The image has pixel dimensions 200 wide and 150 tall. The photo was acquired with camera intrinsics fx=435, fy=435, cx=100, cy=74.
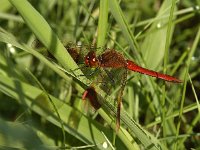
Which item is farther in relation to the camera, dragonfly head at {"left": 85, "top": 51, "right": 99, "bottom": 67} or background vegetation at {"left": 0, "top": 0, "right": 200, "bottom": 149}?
dragonfly head at {"left": 85, "top": 51, "right": 99, "bottom": 67}

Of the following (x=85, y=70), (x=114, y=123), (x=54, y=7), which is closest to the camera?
(x=114, y=123)

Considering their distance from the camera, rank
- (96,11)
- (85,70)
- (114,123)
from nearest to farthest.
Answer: (114,123) < (85,70) < (96,11)

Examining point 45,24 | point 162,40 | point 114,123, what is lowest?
point 114,123

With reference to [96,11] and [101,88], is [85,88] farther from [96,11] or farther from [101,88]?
[96,11]

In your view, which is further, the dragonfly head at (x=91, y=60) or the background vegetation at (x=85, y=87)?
the dragonfly head at (x=91, y=60)

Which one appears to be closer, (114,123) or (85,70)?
(114,123)

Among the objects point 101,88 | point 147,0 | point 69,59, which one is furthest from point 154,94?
point 147,0

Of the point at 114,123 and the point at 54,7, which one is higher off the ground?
the point at 54,7
